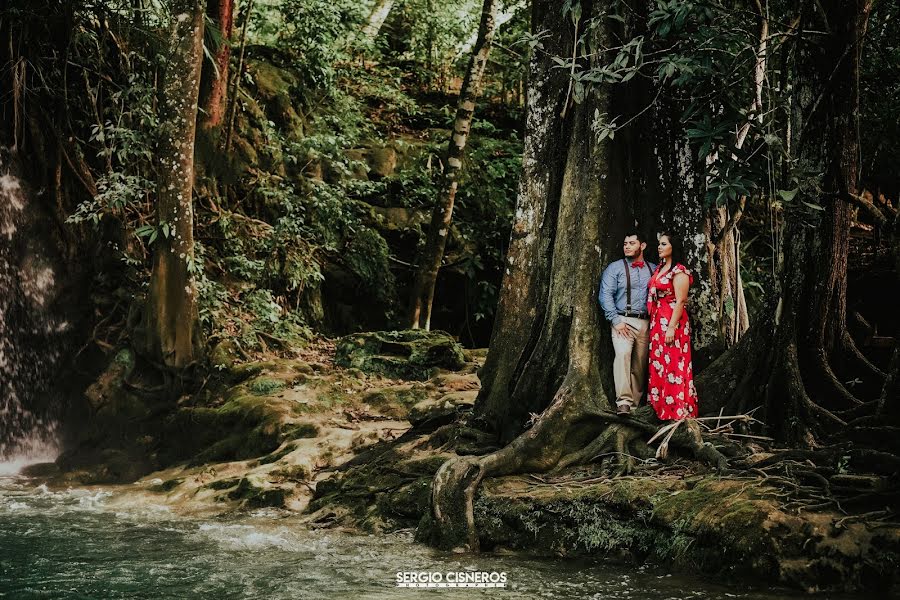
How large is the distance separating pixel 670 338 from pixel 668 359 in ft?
0.60

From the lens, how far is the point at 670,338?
8141 mm

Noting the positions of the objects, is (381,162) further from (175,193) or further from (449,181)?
(175,193)

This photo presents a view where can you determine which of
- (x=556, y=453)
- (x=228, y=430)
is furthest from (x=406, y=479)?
(x=228, y=430)

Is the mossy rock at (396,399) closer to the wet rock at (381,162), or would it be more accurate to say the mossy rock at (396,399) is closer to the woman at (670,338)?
the woman at (670,338)

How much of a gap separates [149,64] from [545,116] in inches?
285

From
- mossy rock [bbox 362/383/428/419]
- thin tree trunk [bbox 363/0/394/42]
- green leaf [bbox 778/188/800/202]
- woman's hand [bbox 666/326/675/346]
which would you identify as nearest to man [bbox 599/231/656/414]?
woman's hand [bbox 666/326/675/346]

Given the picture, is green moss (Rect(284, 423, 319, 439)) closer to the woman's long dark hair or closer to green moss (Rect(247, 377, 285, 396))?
green moss (Rect(247, 377, 285, 396))

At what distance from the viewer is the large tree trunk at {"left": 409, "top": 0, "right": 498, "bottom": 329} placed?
1457 cm

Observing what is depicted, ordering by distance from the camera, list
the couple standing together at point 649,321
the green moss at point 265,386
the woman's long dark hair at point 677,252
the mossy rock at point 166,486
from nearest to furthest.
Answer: the couple standing together at point 649,321
the woman's long dark hair at point 677,252
the mossy rock at point 166,486
the green moss at point 265,386

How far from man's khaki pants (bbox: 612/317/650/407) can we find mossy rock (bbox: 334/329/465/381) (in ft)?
17.2

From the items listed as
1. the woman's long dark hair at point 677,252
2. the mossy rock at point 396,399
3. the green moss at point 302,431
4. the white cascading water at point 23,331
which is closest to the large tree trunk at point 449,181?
the mossy rock at point 396,399

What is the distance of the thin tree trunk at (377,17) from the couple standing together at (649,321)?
12.0m

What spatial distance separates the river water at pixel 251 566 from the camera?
569cm

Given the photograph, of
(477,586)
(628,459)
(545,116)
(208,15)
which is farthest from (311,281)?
(477,586)
